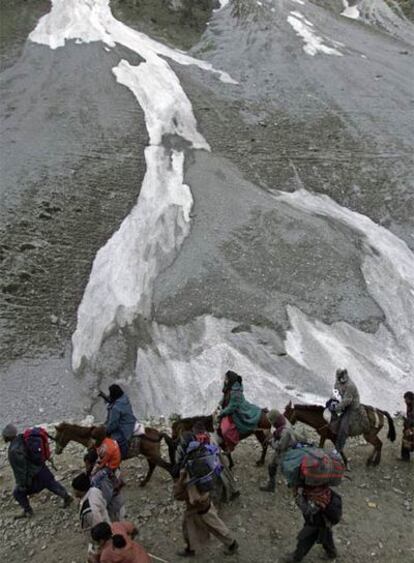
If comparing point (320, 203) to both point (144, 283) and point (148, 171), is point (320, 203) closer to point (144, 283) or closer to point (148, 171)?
point (148, 171)

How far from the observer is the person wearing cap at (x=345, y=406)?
444 inches

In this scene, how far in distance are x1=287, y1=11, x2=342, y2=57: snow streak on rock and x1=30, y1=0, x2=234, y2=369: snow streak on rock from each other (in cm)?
627

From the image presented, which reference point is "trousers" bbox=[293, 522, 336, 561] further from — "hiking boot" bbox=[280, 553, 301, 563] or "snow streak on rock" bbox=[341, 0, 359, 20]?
"snow streak on rock" bbox=[341, 0, 359, 20]

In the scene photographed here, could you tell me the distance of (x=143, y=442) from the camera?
10.5 m

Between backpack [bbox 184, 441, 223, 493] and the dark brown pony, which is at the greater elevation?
backpack [bbox 184, 441, 223, 493]

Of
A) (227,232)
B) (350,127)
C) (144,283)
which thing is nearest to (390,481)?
(144,283)

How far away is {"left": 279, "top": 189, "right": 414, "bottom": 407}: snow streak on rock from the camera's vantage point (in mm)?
16734

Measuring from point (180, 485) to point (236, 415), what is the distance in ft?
8.10

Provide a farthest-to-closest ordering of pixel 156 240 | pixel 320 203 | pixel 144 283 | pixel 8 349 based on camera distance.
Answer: pixel 320 203 < pixel 156 240 < pixel 144 283 < pixel 8 349

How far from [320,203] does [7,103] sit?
52.6 feet

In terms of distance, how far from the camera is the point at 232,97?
3073 centimetres

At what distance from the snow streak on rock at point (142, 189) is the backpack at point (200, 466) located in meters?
8.87

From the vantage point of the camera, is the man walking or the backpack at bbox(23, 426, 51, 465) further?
the backpack at bbox(23, 426, 51, 465)

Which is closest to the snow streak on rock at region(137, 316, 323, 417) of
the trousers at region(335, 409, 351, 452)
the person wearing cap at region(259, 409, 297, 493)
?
the trousers at region(335, 409, 351, 452)
